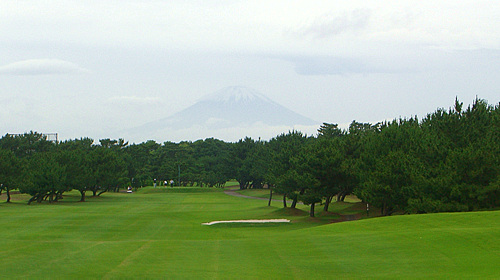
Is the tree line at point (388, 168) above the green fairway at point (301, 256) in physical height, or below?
above

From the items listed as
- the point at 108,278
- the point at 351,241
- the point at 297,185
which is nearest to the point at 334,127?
the point at 297,185

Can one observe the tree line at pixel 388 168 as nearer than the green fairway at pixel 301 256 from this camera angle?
No

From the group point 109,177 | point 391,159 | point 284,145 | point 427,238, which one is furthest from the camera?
point 109,177

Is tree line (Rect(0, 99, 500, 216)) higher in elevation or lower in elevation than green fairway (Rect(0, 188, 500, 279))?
higher

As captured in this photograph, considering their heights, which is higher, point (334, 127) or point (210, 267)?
point (334, 127)

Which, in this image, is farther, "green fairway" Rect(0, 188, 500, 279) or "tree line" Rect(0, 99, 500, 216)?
"tree line" Rect(0, 99, 500, 216)

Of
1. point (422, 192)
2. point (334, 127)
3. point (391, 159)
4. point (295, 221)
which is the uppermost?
point (334, 127)

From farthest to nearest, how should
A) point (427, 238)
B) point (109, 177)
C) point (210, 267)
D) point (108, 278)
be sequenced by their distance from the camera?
point (109, 177), point (427, 238), point (210, 267), point (108, 278)

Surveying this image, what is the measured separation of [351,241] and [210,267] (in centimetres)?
894

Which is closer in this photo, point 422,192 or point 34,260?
point 34,260

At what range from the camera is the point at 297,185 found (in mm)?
62594

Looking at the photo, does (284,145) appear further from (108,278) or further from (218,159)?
(218,159)

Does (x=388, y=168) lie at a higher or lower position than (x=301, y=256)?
higher

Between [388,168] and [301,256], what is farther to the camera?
[388,168]
